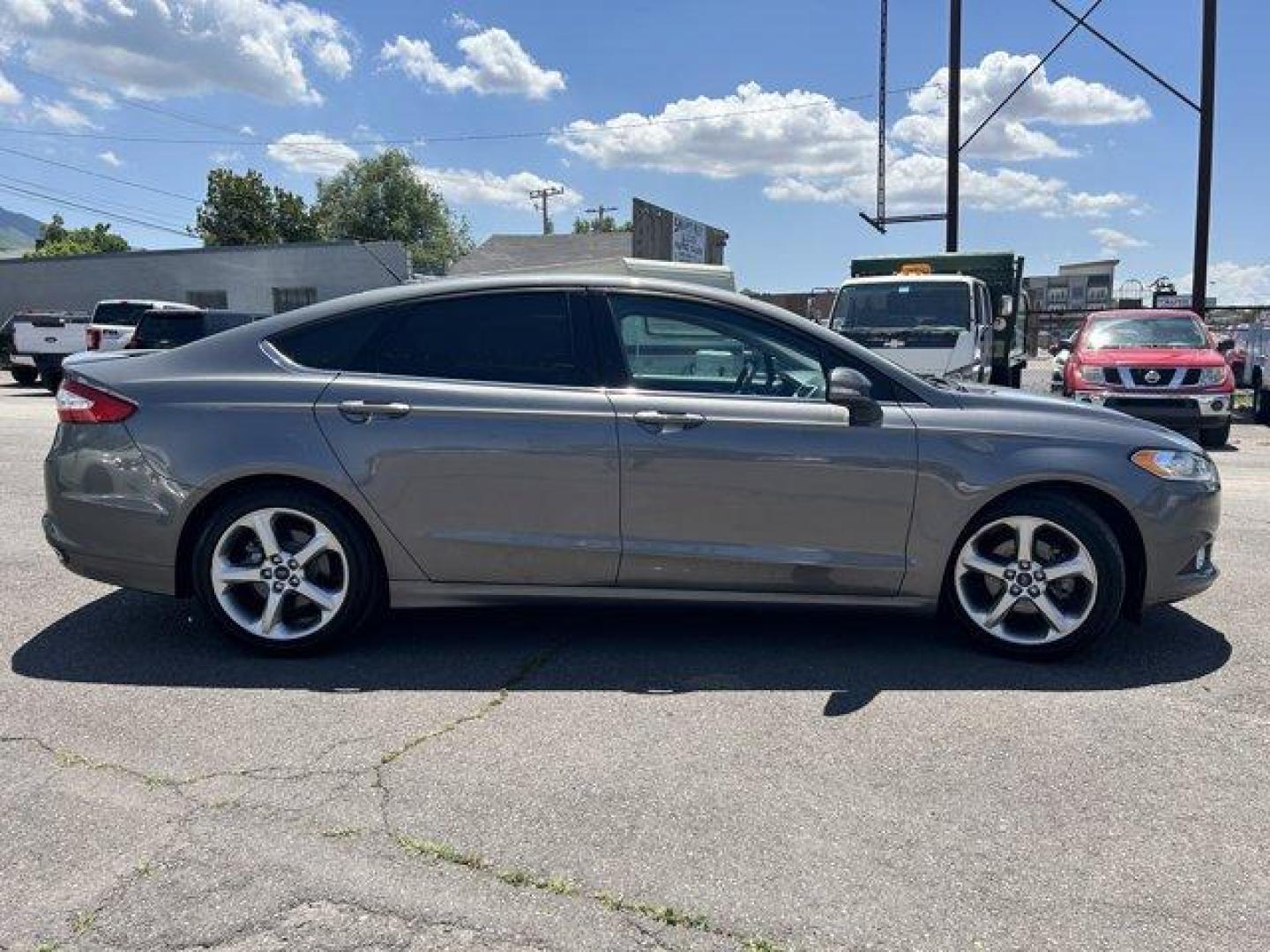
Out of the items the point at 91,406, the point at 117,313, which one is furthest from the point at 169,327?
the point at 91,406

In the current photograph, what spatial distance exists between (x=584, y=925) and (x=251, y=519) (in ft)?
8.07

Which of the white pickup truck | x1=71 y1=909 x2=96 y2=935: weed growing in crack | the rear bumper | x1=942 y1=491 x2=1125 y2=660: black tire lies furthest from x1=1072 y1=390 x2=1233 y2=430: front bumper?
the white pickup truck

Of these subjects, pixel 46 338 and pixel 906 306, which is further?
pixel 46 338

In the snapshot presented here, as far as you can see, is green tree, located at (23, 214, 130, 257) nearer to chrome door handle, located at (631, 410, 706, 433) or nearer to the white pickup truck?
the white pickup truck

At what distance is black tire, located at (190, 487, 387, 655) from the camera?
4168 millimetres

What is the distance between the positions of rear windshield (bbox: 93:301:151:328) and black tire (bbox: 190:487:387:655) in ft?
59.4

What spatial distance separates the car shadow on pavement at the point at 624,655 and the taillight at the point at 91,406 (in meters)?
1.01

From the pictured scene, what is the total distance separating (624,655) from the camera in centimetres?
433

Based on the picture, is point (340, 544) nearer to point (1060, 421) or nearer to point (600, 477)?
point (600, 477)

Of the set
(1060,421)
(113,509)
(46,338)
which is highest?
(46,338)

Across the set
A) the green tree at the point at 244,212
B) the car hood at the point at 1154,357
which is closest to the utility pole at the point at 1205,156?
the car hood at the point at 1154,357

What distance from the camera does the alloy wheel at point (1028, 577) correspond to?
4180 mm

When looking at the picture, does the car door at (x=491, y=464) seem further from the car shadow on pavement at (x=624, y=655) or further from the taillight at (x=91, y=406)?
the taillight at (x=91, y=406)

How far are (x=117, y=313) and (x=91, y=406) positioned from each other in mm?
18298
